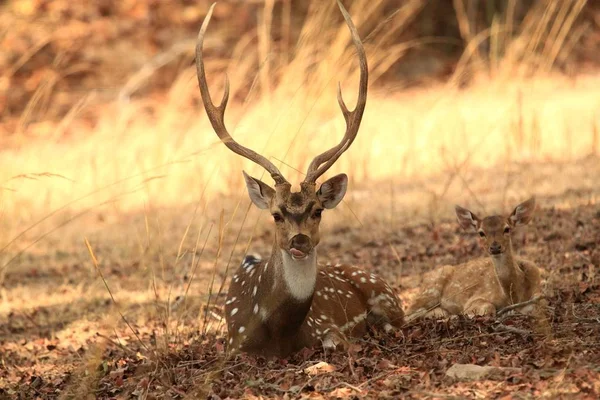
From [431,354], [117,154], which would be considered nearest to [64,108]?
[117,154]

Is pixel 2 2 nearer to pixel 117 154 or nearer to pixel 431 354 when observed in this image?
pixel 117 154

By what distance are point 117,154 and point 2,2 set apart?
5.72m

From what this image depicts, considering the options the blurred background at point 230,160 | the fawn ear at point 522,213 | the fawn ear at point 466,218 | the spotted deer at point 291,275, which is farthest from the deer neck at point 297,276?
the fawn ear at point 522,213

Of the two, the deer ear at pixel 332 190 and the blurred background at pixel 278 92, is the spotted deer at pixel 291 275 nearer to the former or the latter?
the deer ear at pixel 332 190

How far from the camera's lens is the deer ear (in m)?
6.37

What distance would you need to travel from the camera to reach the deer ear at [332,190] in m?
6.37

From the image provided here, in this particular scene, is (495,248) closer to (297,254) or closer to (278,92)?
(297,254)

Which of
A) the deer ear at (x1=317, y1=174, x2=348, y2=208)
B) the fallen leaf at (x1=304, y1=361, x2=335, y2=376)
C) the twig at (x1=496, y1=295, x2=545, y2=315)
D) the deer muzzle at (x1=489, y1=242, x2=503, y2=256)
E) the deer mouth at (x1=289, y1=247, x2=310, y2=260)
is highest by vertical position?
the deer ear at (x1=317, y1=174, x2=348, y2=208)

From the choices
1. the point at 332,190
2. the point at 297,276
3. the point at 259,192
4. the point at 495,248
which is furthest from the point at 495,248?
the point at 259,192

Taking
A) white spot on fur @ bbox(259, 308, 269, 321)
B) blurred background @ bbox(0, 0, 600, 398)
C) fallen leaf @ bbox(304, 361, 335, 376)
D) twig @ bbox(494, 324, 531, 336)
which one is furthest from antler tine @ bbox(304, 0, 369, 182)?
twig @ bbox(494, 324, 531, 336)

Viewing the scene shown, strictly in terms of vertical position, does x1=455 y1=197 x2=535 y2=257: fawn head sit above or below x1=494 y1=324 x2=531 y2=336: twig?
above

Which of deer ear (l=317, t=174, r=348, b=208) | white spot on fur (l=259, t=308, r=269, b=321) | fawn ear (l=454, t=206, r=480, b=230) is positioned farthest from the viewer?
fawn ear (l=454, t=206, r=480, b=230)

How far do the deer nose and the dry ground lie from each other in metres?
0.60

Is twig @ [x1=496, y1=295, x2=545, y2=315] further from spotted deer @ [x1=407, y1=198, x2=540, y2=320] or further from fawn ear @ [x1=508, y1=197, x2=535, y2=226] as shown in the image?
fawn ear @ [x1=508, y1=197, x2=535, y2=226]
